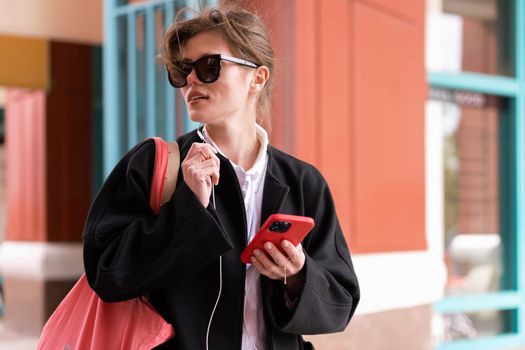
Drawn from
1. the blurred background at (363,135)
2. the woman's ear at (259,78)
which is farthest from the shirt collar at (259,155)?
the blurred background at (363,135)

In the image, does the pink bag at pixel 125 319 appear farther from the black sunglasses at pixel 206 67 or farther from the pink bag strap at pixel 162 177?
the black sunglasses at pixel 206 67

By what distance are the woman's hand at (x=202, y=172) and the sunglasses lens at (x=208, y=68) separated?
0.20 meters

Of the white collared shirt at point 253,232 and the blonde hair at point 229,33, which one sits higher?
the blonde hair at point 229,33

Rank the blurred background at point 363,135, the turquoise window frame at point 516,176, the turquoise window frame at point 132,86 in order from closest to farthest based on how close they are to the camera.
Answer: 1. the blurred background at point 363,135
2. the turquoise window frame at point 132,86
3. the turquoise window frame at point 516,176

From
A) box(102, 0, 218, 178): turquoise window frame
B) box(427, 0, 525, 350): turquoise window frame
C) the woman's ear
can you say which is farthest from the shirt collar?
box(427, 0, 525, 350): turquoise window frame

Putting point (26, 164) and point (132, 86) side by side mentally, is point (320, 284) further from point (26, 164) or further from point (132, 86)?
point (26, 164)

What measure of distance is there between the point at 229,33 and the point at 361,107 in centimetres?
315

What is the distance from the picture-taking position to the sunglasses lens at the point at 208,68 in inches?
79.4

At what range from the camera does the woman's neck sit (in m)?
2.11

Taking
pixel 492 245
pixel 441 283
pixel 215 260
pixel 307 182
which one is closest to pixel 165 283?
pixel 215 260

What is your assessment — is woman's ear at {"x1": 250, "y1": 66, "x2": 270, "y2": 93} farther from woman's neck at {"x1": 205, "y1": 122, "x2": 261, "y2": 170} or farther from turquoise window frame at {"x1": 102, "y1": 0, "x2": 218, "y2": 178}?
turquoise window frame at {"x1": 102, "y1": 0, "x2": 218, "y2": 178}

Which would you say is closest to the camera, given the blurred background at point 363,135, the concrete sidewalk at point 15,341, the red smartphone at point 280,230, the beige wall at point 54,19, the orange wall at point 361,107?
the red smartphone at point 280,230

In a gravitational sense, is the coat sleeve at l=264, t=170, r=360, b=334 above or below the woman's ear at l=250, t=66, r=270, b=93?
below

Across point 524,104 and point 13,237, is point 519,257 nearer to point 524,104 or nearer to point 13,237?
point 524,104
